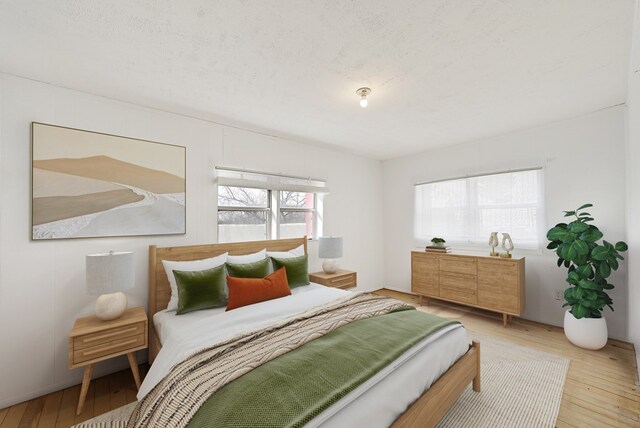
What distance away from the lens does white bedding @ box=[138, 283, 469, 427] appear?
1248 millimetres

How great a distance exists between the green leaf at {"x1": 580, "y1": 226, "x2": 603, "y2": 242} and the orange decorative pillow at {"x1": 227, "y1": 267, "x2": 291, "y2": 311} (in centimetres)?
313

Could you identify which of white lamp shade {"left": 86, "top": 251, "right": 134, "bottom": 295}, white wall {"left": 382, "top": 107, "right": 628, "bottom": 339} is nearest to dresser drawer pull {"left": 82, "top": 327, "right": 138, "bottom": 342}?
white lamp shade {"left": 86, "top": 251, "right": 134, "bottom": 295}

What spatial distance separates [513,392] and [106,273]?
11.0 feet

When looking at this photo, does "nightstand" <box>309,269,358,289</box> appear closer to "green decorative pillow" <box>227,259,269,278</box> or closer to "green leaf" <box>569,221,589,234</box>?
"green decorative pillow" <box>227,259,269,278</box>

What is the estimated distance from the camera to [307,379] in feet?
4.28

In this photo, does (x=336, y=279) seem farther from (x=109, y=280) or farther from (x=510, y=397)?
(x=109, y=280)

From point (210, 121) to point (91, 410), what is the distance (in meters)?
2.83

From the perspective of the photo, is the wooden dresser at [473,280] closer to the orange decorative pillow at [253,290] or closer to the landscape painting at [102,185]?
the orange decorative pillow at [253,290]

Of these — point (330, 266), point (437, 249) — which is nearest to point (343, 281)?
point (330, 266)

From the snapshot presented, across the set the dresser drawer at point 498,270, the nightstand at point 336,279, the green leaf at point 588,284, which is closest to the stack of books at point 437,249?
the dresser drawer at point 498,270

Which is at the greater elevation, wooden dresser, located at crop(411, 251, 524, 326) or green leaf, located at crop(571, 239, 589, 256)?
green leaf, located at crop(571, 239, 589, 256)

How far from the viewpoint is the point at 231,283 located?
2.46 m

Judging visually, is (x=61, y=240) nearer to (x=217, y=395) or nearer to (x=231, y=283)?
(x=231, y=283)

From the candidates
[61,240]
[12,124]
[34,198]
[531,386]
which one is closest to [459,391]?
[531,386]
